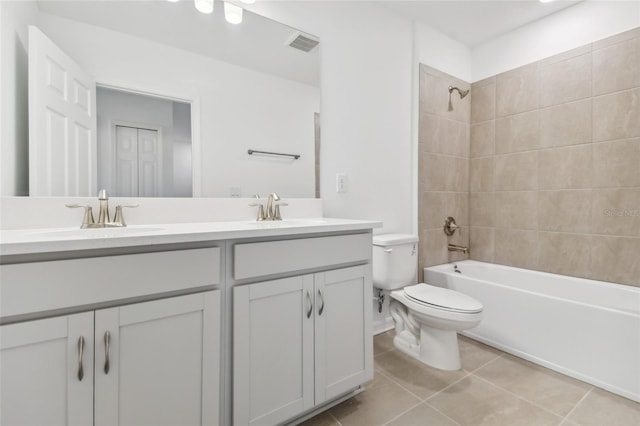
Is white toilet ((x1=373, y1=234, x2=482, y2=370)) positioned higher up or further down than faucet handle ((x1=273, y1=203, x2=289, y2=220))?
further down

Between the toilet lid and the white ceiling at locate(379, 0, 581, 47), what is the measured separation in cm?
205

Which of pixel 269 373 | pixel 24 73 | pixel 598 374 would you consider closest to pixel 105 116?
pixel 24 73

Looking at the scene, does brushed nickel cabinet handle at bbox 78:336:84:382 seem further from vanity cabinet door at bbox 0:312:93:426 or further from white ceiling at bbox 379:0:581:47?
white ceiling at bbox 379:0:581:47

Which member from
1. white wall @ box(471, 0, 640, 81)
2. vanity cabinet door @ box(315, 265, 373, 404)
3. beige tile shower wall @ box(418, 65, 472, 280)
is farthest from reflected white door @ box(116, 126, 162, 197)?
white wall @ box(471, 0, 640, 81)

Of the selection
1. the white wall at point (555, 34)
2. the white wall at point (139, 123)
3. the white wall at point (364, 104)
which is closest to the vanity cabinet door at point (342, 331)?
the white wall at point (364, 104)

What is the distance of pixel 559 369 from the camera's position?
166 cm

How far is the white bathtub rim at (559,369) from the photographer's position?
4.76 feet

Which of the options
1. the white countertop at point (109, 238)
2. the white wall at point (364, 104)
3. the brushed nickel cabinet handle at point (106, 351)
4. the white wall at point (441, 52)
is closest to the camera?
the white countertop at point (109, 238)

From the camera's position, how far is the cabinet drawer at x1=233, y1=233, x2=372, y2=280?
1055mm

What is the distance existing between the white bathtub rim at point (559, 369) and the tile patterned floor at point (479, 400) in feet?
0.10

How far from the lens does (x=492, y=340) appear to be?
197cm

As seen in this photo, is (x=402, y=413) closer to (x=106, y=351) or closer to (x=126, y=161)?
(x=106, y=351)

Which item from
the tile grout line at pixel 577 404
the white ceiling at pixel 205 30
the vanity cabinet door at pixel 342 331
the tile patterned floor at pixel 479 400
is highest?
the white ceiling at pixel 205 30

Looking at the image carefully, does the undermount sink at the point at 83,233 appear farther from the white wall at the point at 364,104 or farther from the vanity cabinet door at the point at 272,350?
the white wall at the point at 364,104
